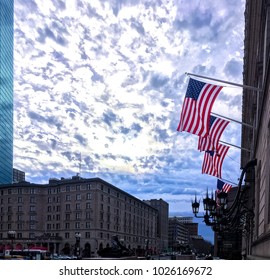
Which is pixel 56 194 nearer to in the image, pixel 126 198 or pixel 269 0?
pixel 126 198

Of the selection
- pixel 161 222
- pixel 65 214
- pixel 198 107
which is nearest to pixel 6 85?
pixel 65 214

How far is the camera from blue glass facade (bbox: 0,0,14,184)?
403 ft

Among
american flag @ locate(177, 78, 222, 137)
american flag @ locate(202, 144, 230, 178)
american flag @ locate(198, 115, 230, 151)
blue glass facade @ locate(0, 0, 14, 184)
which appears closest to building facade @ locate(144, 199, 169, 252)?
blue glass facade @ locate(0, 0, 14, 184)

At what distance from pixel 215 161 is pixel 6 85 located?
376 ft

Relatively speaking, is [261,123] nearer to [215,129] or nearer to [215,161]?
[215,129]

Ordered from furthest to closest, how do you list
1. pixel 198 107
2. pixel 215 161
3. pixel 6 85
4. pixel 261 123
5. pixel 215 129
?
pixel 6 85
pixel 215 161
pixel 215 129
pixel 261 123
pixel 198 107

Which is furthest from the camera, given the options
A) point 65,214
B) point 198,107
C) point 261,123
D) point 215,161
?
point 65,214

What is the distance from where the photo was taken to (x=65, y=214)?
409ft

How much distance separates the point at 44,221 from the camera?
128 metres

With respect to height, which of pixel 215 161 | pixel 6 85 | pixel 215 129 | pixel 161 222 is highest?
pixel 6 85

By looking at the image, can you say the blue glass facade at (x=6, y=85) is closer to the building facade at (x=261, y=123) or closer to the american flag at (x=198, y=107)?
the building facade at (x=261, y=123)

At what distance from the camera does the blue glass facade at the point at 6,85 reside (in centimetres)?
12281

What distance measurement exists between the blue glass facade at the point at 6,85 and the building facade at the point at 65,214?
38.7 feet

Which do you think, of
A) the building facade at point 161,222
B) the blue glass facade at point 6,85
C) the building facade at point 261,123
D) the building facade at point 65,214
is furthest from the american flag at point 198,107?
the building facade at point 161,222
